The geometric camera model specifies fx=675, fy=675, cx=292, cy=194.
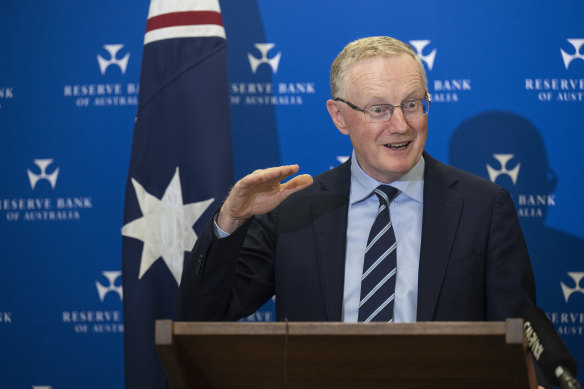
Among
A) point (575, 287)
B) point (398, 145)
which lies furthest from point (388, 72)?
point (575, 287)

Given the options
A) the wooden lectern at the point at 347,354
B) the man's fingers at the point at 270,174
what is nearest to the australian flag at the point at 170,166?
the man's fingers at the point at 270,174

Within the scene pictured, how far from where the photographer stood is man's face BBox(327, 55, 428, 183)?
1.90m

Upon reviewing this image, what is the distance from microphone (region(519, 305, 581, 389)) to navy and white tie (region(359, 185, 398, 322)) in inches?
22.8

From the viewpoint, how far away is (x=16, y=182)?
2.94m

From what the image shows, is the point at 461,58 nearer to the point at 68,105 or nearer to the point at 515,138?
the point at 515,138

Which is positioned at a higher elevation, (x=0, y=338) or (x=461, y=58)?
(x=461, y=58)

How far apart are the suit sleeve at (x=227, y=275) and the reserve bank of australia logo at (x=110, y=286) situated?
1091 mm

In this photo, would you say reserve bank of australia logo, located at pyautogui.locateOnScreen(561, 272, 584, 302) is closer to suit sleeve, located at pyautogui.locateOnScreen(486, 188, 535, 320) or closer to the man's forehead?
suit sleeve, located at pyautogui.locateOnScreen(486, 188, 535, 320)

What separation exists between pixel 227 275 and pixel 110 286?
1.32m

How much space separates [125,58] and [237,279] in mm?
1352

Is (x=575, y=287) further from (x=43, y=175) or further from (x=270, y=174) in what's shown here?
(x=43, y=175)

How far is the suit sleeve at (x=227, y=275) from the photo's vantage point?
1.75 metres

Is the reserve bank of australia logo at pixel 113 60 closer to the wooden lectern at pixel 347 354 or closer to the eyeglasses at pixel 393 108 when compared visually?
the eyeglasses at pixel 393 108

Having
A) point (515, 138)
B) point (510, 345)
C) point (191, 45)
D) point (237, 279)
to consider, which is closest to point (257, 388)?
point (510, 345)
